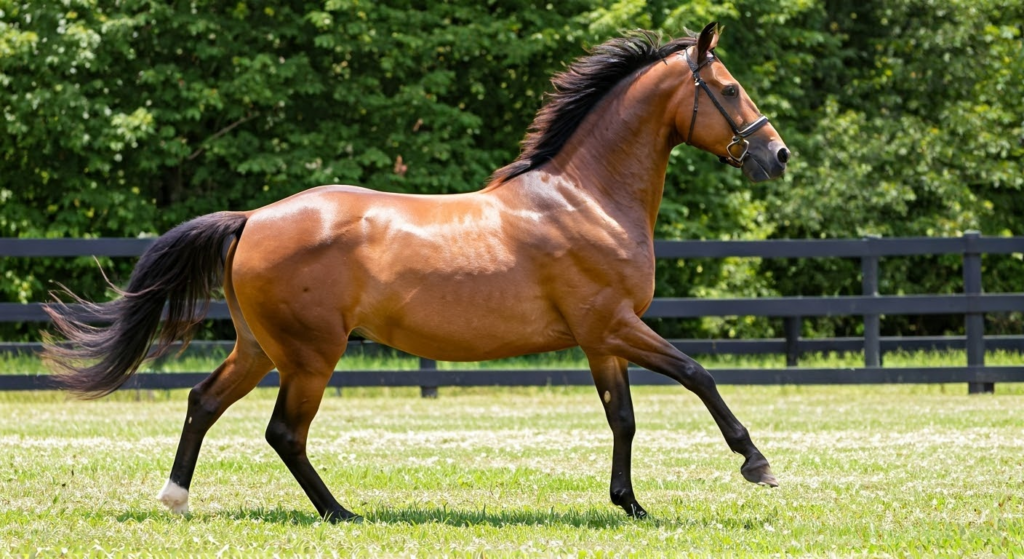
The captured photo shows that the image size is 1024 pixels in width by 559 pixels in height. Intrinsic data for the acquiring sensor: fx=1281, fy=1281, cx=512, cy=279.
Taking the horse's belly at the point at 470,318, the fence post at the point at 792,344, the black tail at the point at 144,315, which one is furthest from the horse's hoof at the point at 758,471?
the fence post at the point at 792,344

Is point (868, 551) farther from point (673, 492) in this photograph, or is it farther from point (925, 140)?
point (925, 140)

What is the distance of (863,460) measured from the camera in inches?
312

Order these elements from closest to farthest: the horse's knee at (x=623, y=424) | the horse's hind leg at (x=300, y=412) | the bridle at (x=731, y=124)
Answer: the horse's hind leg at (x=300, y=412)
the horse's knee at (x=623, y=424)
the bridle at (x=731, y=124)

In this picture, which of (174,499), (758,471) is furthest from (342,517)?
(758,471)

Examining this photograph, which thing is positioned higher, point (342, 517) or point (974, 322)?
point (342, 517)

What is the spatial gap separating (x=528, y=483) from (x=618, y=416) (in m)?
1.11

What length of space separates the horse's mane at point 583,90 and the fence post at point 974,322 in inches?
301

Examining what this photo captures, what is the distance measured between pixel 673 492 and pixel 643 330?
1.24m

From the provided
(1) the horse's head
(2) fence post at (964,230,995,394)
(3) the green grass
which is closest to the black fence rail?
(2) fence post at (964,230,995,394)

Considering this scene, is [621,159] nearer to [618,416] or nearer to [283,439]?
→ [618,416]

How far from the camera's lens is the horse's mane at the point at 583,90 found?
6316 mm

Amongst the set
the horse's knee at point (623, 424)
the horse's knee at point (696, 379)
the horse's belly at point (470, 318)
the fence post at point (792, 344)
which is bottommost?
the fence post at point (792, 344)

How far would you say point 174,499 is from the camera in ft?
19.4

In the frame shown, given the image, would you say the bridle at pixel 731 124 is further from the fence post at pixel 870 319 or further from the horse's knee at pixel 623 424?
the fence post at pixel 870 319
